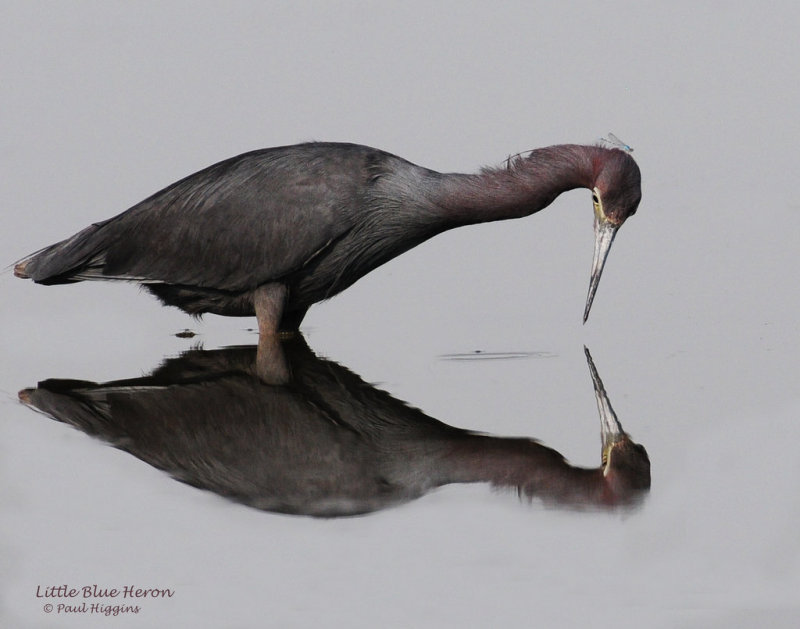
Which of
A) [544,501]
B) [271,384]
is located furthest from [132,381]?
[544,501]

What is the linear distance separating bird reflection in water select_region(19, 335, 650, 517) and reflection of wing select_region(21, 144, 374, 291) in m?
1.08

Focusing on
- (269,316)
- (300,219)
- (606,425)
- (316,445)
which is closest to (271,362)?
(269,316)

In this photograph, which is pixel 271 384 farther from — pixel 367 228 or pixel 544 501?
pixel 544 501

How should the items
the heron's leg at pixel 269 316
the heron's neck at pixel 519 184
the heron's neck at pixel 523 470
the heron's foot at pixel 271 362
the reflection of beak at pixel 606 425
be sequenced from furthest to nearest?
the heron's leg at pixel 269 316 < the heron's neck at pixel 519 184 < the heron's foot at pixel 271 362 < the reflection of beak at pixel 606 425 < the heron's neck at pixel 523 470

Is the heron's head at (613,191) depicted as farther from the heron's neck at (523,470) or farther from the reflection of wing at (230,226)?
the heron's neck at (523,470)

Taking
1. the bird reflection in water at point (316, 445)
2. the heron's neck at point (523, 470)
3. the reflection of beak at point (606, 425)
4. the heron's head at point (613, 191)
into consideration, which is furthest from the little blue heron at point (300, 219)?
the heron's neck at point (523, 470)

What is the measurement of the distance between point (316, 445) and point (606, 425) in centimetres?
179

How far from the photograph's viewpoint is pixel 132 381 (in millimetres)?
9547

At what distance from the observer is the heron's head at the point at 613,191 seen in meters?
9.71

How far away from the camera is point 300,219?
10.1m

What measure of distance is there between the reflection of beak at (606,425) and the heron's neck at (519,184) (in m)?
1.46

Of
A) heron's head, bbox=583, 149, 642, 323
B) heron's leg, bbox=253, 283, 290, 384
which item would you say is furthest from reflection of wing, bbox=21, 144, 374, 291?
heron's head, bbox=583, 149, 642, 323

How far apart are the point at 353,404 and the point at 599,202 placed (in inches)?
95.3

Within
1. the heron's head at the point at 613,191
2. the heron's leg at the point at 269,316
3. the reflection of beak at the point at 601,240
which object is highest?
the heron's head at the point at 613,191
